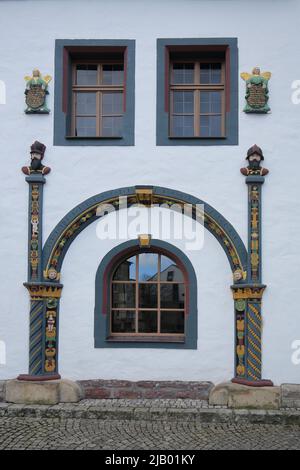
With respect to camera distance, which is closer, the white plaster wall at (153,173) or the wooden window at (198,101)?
the white plaster wall at (153,173)

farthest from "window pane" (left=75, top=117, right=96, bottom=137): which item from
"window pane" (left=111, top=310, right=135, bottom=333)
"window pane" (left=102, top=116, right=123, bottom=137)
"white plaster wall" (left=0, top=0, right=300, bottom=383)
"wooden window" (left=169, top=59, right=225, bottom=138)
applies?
"window pane" (left=111, top=310, right=135, bottom=333)

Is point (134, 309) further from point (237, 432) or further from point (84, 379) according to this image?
point (237, 432)

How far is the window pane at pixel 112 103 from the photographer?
8938 millimetres

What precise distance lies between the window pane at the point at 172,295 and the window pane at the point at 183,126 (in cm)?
238

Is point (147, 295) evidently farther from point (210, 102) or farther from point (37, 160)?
point (210, 102)

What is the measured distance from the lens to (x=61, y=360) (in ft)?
27.4

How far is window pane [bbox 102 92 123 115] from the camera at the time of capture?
8.94 meters

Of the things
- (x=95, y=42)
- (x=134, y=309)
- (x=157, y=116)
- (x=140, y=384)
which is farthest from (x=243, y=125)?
(x=140, y=384)

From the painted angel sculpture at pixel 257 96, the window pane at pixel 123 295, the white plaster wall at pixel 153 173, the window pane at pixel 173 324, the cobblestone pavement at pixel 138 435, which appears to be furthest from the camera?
the window pane at pixel 123 295

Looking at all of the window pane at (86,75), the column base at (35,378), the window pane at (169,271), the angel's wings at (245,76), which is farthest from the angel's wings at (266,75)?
the column base at (35,378)

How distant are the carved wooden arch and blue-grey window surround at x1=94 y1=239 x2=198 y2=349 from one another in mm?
585

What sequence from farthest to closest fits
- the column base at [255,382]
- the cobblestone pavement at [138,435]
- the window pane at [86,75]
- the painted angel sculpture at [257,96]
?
the window pane at [86,75] < the painted angel sculpture at [257,96] < the column base at [255,382] < the cobblestone pavement at [138,435]

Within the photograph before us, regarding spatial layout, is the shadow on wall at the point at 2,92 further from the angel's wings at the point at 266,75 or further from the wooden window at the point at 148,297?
the angel's wings at the point at 266,75

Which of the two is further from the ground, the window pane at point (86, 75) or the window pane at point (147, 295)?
the window pane at point (86, 75)
